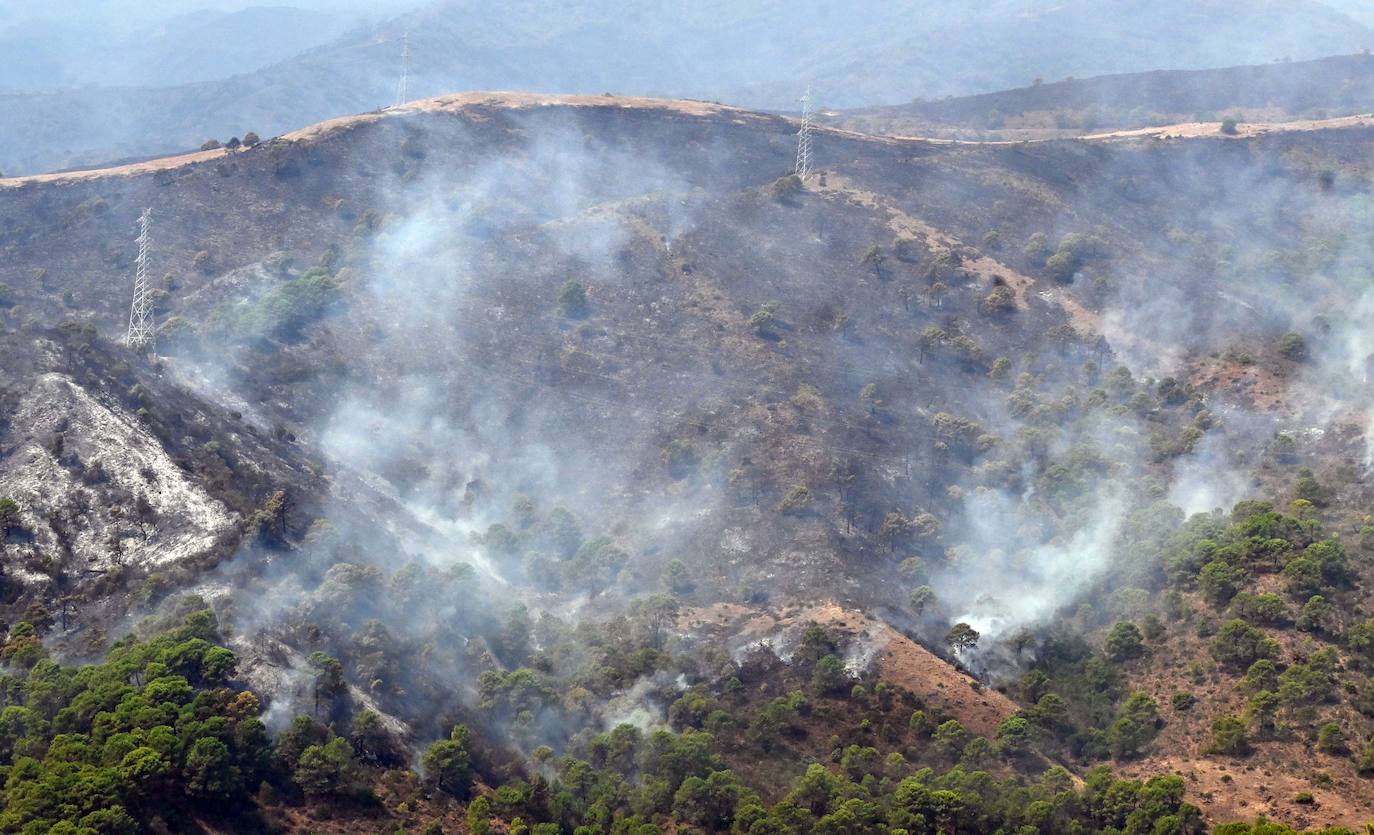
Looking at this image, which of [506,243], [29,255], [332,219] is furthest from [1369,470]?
[29,255]

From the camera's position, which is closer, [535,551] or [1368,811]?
[1368,811]

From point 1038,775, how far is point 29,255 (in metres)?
110

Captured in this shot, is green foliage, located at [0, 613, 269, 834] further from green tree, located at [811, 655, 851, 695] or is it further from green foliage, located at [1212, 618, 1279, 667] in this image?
green foliage, located at [1212, 618, 1279, 667]

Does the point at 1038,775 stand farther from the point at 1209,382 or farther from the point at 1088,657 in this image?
the point at 1209,382

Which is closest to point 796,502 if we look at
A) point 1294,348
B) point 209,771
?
point 209,771

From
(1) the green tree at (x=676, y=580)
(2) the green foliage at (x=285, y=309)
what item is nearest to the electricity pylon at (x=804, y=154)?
(2) the green foliage at (x=285, y=309)

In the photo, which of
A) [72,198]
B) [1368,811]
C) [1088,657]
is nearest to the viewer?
[1368,811]

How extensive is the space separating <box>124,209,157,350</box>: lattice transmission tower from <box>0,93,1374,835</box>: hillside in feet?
7.05

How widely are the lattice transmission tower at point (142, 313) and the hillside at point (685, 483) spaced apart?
2.15m

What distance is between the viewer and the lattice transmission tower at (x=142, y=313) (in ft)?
376

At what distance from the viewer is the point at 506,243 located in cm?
14062

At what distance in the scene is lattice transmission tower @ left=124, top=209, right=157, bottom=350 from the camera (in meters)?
115

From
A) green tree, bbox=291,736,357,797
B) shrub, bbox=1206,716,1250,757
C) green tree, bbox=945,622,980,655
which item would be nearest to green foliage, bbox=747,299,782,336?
green tree, bbox=945,622,980,655

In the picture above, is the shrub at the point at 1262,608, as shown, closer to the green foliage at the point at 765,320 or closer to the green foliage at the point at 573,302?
the green foliage at the point at 765,320
